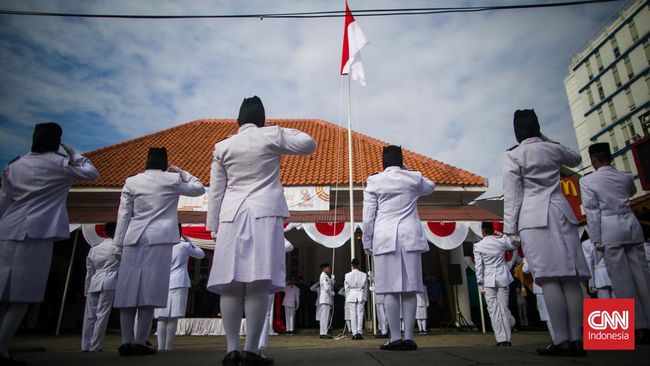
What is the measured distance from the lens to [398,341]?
3.42 meters

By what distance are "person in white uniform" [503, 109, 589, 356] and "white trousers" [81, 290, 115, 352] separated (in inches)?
234

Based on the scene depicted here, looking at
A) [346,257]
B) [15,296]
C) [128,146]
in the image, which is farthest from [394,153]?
[128,146]

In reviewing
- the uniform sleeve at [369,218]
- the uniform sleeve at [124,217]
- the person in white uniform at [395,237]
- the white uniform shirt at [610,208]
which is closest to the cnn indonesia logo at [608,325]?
the person in white uniform at [395,237]

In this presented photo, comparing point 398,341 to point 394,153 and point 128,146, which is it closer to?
point 394,153

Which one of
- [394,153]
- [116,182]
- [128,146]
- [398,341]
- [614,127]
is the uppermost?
[614,127]

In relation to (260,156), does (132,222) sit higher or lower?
lower

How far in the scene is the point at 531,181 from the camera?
122 inches

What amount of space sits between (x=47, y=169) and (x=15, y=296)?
1.12 m

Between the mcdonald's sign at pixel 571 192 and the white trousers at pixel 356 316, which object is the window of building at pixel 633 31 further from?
the white trousers at pixel 356 316

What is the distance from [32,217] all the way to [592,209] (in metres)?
5.99

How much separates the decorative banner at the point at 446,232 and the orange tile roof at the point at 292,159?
248 cm

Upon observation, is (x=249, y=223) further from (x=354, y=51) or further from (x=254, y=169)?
(x=354, y=51)

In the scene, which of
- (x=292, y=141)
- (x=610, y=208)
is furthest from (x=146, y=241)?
(x=610, y=208)

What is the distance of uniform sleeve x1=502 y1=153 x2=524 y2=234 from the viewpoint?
3102 mm
